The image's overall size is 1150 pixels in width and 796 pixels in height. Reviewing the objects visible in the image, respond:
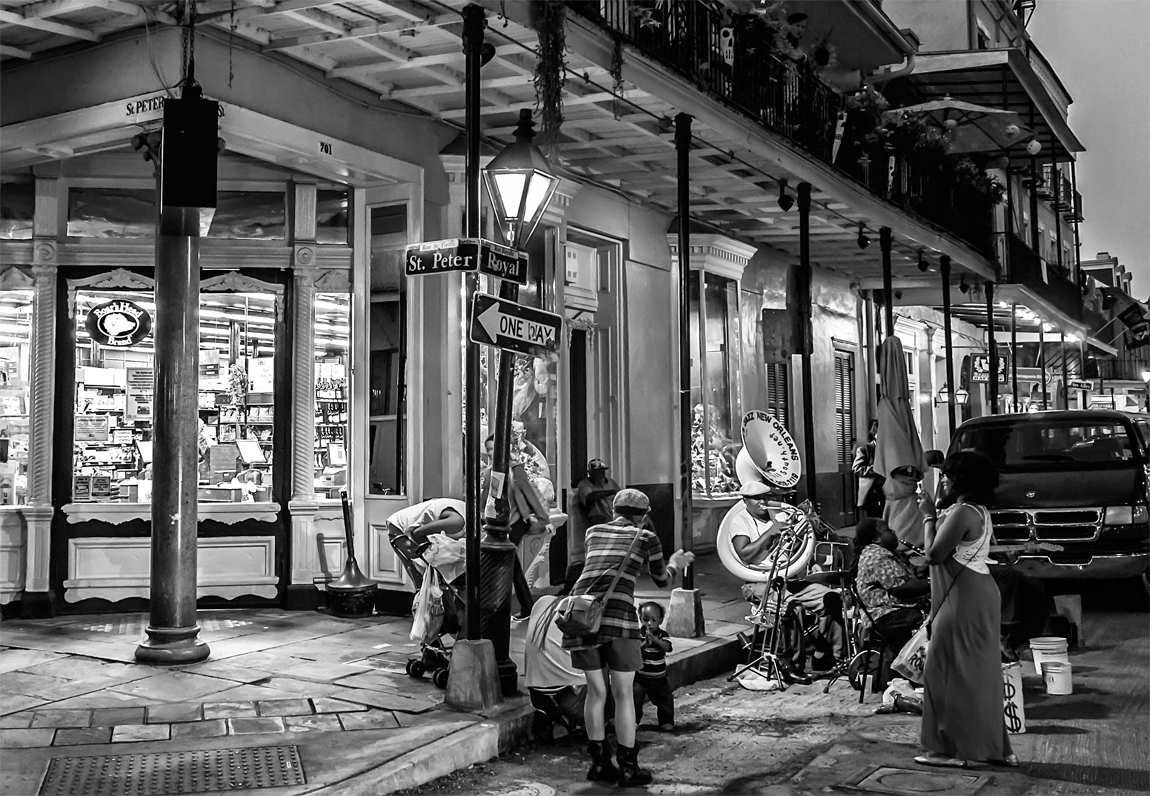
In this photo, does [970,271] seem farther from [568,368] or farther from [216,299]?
[216,299]

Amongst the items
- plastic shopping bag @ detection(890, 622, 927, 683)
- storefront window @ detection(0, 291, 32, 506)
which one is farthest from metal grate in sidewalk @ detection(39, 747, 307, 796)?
storefront window @ detection(0, 291, 32, 506)

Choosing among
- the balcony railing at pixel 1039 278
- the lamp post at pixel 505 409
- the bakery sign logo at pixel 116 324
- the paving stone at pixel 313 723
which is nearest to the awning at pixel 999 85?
the balcony railing at pixel 1039 278

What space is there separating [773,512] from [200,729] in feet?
15.9

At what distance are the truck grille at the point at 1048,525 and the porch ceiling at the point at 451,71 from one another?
456 cm

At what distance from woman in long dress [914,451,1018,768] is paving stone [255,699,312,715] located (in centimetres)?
368

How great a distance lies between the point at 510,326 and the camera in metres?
7.18

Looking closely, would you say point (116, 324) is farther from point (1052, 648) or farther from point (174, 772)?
point (1052, 648)

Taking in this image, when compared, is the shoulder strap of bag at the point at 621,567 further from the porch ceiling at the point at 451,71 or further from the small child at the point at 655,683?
the porch ceiling at the point at 451,71

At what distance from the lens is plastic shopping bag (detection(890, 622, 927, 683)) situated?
7297mm

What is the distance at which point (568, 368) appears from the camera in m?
12.5

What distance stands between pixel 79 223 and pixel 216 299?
1.40 m

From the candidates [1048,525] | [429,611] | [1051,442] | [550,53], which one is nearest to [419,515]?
[429,611]

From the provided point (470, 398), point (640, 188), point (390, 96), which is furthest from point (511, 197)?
point (640, 188)

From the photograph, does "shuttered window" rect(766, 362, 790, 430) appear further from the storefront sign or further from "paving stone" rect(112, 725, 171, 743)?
"paving stone" rect(112, 725, 171, 743)
